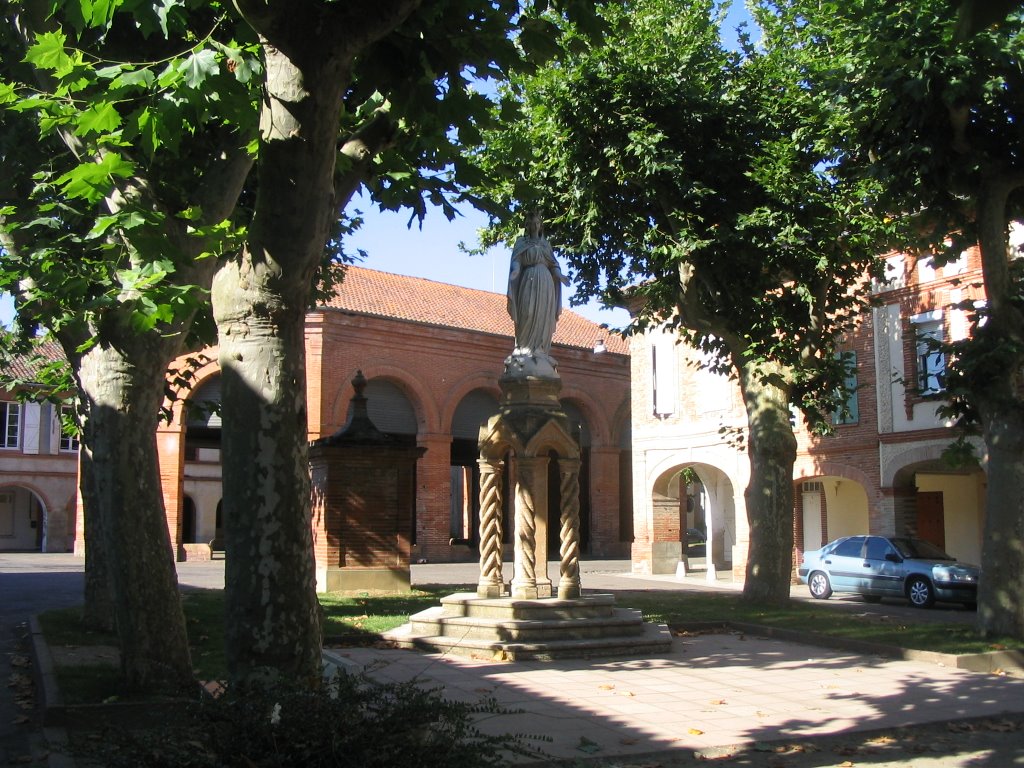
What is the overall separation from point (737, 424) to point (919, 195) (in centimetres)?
1325

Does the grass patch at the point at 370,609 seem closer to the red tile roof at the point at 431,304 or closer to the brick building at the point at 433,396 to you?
the brick building at the point at 433,396

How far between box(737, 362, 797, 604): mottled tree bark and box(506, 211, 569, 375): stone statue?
191 inches

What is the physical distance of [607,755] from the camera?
643cm

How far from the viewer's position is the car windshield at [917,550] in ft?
64.7

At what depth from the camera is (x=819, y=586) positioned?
21594mm

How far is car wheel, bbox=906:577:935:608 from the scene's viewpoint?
18969 millimetres

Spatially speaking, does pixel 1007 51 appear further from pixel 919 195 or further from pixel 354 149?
pixel 354 149

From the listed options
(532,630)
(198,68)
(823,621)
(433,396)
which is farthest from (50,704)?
(433,396)

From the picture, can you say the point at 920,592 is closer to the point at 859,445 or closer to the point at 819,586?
the point at 819,586

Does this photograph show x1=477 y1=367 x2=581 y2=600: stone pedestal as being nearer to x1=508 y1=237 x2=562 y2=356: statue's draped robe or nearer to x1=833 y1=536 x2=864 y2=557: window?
x1=508 y1=237 x2=562 y2=356: statue's draped robe

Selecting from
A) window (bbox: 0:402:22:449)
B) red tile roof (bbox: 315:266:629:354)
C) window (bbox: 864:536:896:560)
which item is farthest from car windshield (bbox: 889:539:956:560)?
window (bbox: 0:402:22:449)

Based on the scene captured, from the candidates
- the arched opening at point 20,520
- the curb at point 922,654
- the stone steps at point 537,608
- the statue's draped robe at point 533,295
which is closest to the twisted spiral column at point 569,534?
the stone steps at point 537,608

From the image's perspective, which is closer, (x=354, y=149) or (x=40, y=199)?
(x=354, y=149)

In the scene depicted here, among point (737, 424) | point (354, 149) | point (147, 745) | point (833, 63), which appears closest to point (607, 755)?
point (147, 745)
